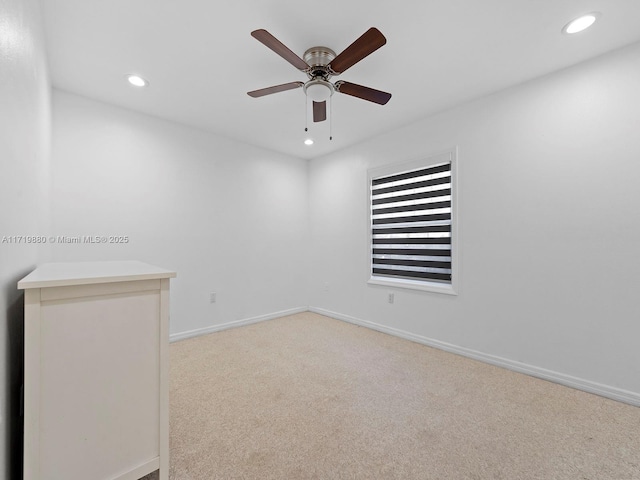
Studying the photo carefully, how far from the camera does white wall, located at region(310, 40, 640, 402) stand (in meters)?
1.98

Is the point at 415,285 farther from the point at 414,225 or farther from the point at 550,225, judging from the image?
the point at 550,225

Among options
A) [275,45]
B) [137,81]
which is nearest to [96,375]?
[275,45]

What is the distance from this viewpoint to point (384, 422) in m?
1.72

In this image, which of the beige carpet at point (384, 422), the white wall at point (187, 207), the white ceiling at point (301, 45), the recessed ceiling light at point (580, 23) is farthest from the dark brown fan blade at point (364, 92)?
the beige carpet at point (384, 422)

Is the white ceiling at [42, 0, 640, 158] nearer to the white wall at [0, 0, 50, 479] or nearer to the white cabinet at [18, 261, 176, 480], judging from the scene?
the white wall at [0, 0, 50, 479]

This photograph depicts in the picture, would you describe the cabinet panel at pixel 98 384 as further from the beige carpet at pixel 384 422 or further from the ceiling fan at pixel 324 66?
the ceiling fan at pixel 324 66

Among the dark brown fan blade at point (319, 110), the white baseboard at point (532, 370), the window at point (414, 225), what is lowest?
the white baseboard at point (532, 370)

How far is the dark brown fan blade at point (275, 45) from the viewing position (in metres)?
1.50

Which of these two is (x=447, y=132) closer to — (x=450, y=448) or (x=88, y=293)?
(x=450, y=448)

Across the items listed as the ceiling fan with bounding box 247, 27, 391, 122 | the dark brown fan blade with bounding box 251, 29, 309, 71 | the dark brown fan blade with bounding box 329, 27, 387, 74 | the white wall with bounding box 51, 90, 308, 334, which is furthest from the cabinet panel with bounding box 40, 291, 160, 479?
the white wall with bounding box 51, 90, 308, 334

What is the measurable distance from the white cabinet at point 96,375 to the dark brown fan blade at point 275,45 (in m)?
1.33

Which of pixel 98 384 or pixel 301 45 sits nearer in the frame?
pixel 98 384

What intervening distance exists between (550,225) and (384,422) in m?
2.01

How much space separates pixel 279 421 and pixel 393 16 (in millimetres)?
2575
